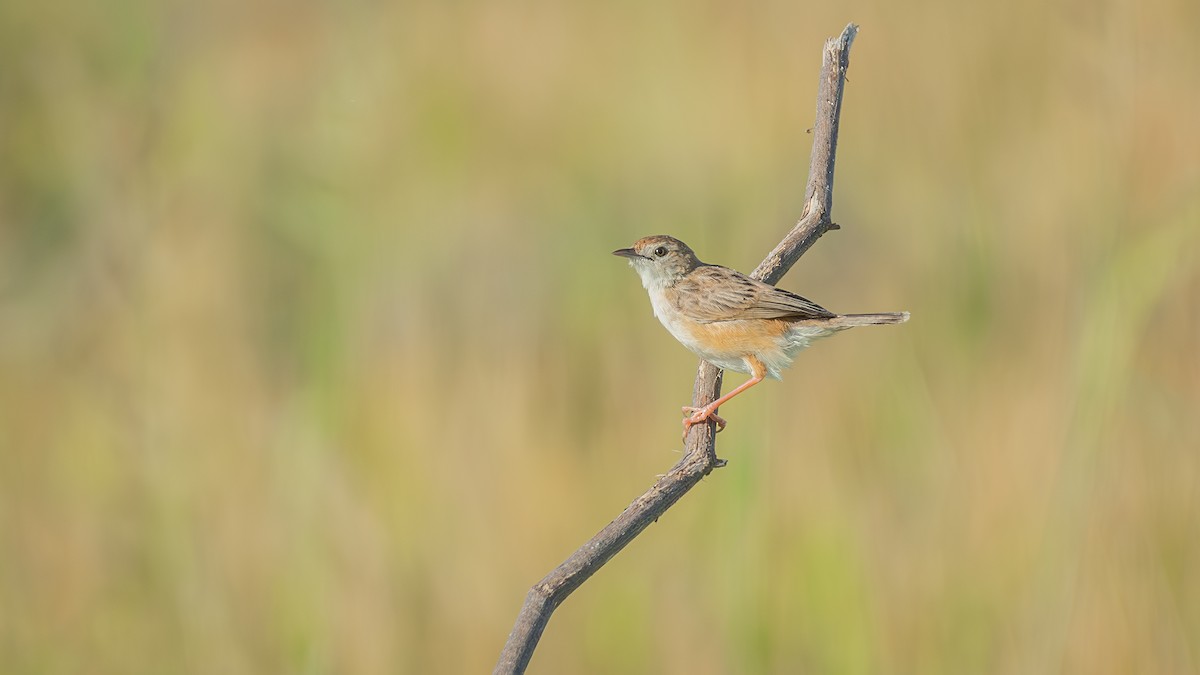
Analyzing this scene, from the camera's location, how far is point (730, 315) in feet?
10.7

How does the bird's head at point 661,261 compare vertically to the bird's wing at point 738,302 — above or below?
above

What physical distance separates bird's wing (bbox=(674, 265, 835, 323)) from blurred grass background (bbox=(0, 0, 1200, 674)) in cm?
65

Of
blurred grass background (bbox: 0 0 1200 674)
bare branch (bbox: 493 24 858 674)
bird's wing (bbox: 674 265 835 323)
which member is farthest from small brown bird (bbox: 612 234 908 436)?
blurred grass background (bbox: 0 0 1200 674)

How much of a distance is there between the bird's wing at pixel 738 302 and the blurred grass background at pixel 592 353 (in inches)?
25.6

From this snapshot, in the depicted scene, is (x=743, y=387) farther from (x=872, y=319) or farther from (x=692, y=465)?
(x=692, y=465)

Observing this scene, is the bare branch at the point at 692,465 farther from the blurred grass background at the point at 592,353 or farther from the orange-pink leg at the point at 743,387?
the blurred grass background at the point at 592,353

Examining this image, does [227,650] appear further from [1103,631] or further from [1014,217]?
[1014,217]

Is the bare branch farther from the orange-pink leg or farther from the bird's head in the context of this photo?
the bird's head

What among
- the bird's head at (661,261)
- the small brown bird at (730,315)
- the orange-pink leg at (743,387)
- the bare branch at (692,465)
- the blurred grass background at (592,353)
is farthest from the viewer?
the blurred grass background at (592,353)

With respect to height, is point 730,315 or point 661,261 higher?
point 661,261

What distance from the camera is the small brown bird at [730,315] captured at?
122 inches

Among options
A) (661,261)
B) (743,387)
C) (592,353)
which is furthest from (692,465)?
(592,353)

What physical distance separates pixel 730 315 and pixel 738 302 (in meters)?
0.06

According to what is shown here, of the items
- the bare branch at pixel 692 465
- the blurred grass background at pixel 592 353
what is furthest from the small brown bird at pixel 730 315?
the blurred grass background at pixel 592 353
